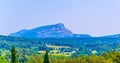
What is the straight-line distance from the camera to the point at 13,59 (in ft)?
358

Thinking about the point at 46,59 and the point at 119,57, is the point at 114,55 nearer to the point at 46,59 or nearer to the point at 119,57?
the point at 119,57

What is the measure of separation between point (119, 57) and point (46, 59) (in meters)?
50.1

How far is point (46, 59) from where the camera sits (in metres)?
101

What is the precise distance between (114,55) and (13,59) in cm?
5972

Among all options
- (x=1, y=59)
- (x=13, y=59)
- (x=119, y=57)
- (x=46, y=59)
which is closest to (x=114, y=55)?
(x=119, y=57)

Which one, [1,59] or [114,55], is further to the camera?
[1,59]

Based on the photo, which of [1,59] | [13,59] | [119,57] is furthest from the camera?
[1,59]

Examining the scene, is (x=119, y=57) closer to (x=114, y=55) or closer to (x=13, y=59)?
(x=114, y=55)

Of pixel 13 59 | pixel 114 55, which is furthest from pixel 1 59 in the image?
pixel 114 55

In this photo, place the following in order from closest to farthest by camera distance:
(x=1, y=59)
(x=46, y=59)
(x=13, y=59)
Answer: (x=46, y=59) < (x=13, y=59) < (x=1, y=59)

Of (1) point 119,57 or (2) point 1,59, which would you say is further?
(2) point 1,59

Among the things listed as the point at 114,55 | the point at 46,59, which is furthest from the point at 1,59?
the point at 114,55

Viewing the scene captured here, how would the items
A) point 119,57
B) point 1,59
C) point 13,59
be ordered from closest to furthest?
1. point 119,57
2. point 13,59
3. point 1,59

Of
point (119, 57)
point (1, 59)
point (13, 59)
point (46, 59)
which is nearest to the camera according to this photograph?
point (119, 57)
